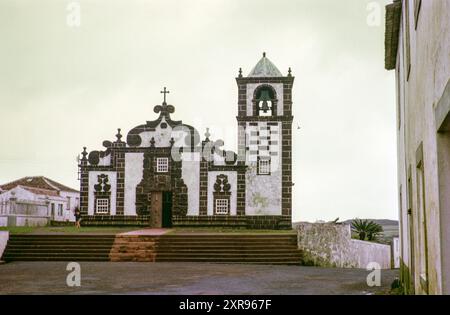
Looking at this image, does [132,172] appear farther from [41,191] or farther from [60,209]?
[60,209]

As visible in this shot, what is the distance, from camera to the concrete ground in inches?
477

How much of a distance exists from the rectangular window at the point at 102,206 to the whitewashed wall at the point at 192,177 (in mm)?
3724

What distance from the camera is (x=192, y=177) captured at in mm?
29922

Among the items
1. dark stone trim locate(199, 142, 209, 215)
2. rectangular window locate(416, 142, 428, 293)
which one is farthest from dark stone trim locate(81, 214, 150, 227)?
rectangular window locate(416, 142, 428, 293)

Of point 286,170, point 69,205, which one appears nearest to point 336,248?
point 286,170

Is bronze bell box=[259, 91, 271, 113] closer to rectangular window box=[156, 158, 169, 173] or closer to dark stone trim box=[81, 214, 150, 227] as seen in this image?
rectangular window box=[156, 158, 169, 173]

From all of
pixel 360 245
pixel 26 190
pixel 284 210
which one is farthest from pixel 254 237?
pixel 26 190

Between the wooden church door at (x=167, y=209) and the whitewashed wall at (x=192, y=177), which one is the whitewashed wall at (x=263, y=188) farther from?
the wooden church door at (x=167, y=209)

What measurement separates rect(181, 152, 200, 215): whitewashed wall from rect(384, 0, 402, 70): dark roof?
52.2 feet
